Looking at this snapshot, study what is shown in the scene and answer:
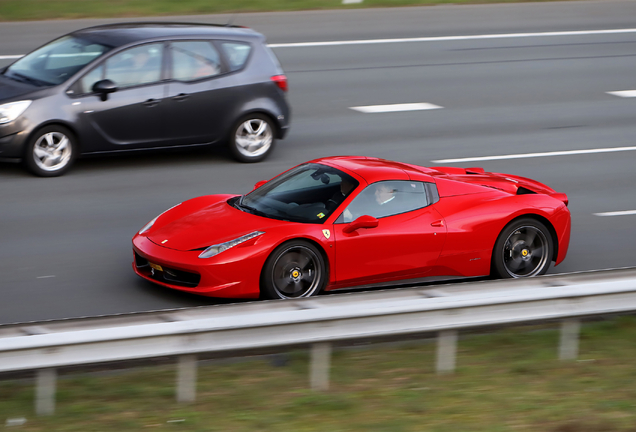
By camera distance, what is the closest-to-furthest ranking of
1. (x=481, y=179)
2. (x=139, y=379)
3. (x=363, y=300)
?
(x=139, y=379), (x=363, y=300), (x=481, y=179)

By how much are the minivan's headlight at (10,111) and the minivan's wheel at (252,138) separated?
279 cm

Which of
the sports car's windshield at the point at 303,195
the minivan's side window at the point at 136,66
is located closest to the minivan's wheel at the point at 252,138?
the minivan's side window at the point at 136,66

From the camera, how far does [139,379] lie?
595 centimetres

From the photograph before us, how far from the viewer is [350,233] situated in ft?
25.9

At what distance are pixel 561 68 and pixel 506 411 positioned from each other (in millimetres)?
14722

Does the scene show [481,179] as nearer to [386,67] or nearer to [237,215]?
[237,215]

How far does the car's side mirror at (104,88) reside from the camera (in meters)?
11.6

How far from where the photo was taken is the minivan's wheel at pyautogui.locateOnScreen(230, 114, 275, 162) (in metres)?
12.6

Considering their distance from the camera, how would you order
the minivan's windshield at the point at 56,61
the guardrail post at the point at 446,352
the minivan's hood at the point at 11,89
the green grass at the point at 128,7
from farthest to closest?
1. the green grass at the point at 128,7
2. the minivan's windshield at the point at 56,61
3. the minivan's hood at the point at 11,89
4. the guardrail post at the point at 446,352

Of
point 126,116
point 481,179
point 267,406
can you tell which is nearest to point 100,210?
point 126,116

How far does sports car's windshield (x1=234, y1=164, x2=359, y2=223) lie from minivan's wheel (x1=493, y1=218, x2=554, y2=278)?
4.91 feet

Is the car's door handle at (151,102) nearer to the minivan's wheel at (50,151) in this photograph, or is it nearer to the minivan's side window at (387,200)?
the minivan's wheel at (50,151)

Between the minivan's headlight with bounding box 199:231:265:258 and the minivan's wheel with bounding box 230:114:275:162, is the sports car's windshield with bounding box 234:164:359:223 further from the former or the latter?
the minivan's wheel with bounding box 230:114:275:162

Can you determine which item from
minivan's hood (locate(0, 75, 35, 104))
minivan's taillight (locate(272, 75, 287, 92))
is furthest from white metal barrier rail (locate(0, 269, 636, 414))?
minivan's taillight (locate(272, 75, 287, 92))
